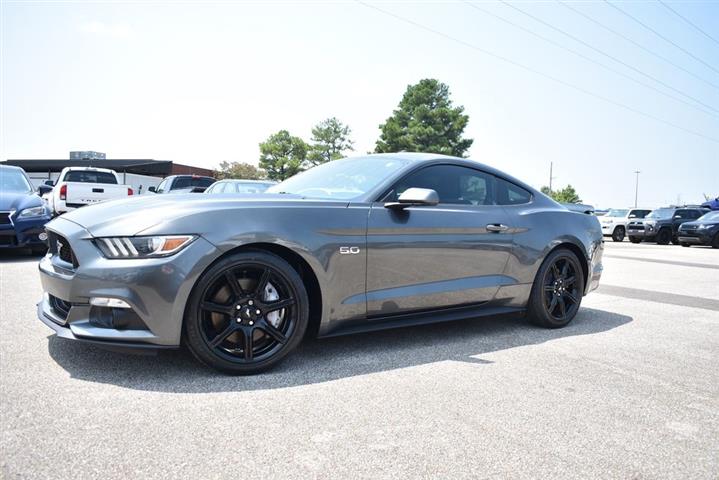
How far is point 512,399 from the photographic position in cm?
288

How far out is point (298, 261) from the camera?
3.34m

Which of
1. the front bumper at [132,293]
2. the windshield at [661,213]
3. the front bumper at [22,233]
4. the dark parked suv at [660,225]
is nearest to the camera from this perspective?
the front bumper at [132,293]

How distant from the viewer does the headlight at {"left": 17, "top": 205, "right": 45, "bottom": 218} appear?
7762mm

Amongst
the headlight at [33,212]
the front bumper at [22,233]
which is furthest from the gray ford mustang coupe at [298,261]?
the headlight at [33,212]

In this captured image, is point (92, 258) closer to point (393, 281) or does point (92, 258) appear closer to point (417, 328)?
point (393, 281)

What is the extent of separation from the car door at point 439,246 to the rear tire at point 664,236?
23.5m

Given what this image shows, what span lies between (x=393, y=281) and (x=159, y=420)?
5.75 ft

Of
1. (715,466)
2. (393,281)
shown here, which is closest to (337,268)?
(393,281)

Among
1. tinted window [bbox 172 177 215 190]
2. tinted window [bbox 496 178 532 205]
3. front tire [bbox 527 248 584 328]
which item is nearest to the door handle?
tinted window [bbox 496 178 532 205]

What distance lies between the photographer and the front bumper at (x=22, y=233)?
7586 mm

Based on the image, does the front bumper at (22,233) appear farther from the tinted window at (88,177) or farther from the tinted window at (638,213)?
the tinted window at (638,213)

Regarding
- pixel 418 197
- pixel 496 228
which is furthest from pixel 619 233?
pixel 418 197

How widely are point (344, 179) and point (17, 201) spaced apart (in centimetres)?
616

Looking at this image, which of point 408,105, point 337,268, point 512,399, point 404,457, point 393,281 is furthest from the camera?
point 408,105
